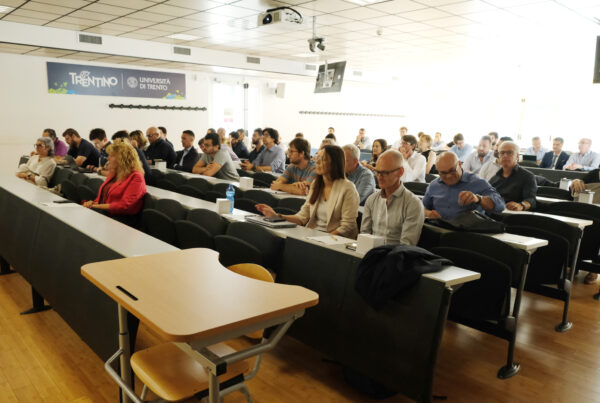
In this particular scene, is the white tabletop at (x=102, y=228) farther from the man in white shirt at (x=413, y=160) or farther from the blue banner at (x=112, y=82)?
the blue banner at (x=112, y=82)

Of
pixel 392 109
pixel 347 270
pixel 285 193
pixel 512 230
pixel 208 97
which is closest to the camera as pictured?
pixel 347 270

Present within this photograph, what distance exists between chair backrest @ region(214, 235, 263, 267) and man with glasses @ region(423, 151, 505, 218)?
5.60ft

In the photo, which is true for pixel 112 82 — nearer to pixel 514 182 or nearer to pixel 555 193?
pixel 514 182

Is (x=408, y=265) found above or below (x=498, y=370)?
above

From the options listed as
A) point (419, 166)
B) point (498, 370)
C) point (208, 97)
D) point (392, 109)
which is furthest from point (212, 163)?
point (392, 109)

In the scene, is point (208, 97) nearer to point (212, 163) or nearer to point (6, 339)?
point (212, 163)

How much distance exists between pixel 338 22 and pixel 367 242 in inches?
235

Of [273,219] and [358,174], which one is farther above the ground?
[358,174]

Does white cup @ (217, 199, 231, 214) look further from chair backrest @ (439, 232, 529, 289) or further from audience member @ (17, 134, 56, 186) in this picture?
audience member @ (17, 134, 56, 186)

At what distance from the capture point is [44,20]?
799cm

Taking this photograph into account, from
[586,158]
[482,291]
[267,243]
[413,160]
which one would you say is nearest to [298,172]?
[267,243]

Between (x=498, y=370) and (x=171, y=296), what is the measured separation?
239 centimetres

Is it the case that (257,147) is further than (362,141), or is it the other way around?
(362,141)

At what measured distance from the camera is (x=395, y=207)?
3.22 meters
